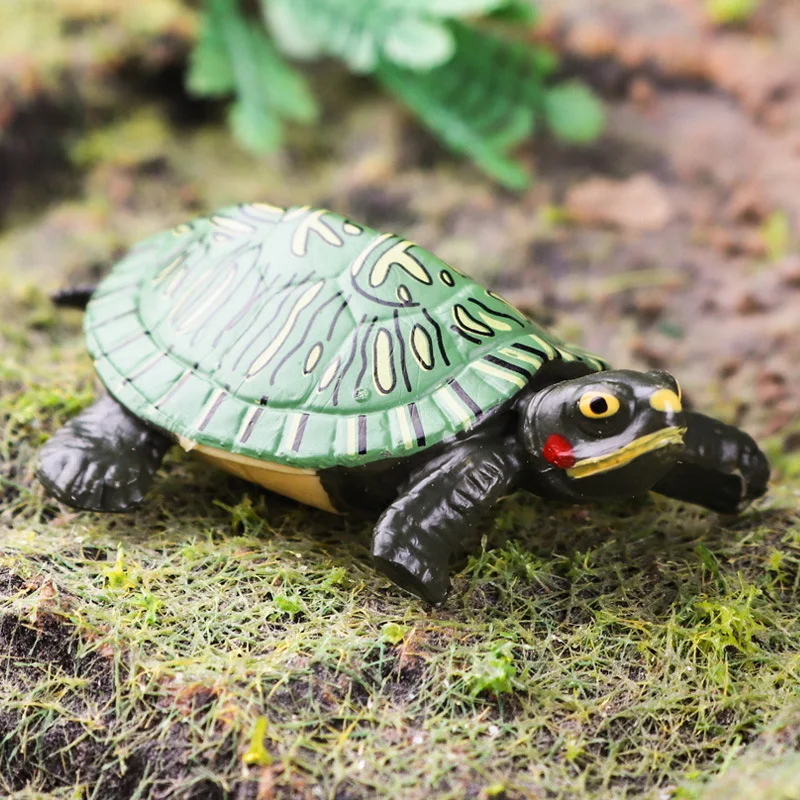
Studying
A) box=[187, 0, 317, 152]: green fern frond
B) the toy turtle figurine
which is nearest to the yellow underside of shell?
the toy turtle figurine

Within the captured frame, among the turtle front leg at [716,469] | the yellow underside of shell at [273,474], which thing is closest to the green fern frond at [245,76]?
the yellow underside of shell at [273,474]

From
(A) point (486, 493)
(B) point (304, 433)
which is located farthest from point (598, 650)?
(B) point (304, 433)

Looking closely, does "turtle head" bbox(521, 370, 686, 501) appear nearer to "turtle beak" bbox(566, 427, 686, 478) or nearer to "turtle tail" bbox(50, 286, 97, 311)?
"turtle beak" bbox(566, 427, 686, 478)

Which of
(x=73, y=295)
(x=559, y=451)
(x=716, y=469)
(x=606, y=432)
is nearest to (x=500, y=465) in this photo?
(x=559, y=451)

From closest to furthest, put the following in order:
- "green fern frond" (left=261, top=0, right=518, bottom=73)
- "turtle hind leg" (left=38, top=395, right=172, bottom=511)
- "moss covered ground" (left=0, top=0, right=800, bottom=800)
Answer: "moss covered ground" (left=0, top=0, right=800, bottom=800) → "turtle hind leg" (left=38, top=395, right=172, bottom=511) → "green fern frond" (left=261, top=0, right=518, bottom=73)

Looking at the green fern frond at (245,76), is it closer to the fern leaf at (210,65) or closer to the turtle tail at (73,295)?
the fern leaf at (210,65)

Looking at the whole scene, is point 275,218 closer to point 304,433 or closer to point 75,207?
point 304,433

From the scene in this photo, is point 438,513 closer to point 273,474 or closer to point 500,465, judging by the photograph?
point 500,465
